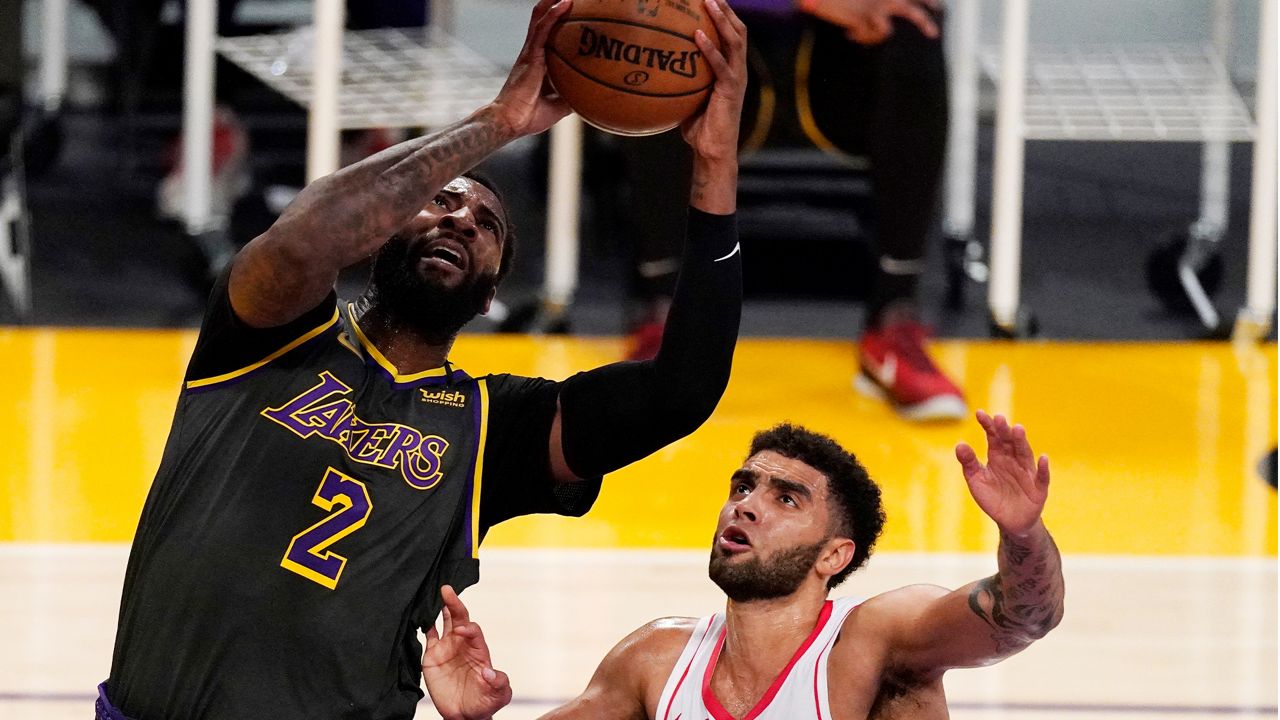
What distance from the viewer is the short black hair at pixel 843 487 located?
277 centimetres

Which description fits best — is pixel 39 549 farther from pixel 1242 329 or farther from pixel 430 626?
pixel 1242 329

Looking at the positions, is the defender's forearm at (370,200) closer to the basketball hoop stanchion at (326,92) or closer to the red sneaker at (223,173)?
the basketball hoop stanchion at (326,92)

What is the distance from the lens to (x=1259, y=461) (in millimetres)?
4941

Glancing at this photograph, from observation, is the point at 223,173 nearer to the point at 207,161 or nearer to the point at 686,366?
the point at 207,161

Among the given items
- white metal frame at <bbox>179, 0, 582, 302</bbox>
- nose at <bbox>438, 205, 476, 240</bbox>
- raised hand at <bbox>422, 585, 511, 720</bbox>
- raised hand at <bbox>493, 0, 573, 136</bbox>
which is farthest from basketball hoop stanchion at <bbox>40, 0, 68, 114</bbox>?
raised hand at <bbox>422, 585, 511, 720</bbox>

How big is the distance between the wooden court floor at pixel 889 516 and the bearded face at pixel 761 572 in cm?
83

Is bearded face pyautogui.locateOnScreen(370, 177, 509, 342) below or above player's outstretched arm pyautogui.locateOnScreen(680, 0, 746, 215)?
below

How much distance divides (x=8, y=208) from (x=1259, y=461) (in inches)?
178

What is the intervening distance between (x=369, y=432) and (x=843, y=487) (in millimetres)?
776

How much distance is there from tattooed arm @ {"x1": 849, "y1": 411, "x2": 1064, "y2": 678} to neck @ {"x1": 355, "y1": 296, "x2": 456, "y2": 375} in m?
0.79

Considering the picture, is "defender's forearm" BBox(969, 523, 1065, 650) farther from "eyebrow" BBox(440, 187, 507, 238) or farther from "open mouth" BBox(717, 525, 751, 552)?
"eyebrow" BBox(440, 187, 507, 238)

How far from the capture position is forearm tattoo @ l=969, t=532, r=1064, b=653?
238 cm

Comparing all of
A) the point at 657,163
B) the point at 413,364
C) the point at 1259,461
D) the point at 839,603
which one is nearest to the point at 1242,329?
the point at 1259,461

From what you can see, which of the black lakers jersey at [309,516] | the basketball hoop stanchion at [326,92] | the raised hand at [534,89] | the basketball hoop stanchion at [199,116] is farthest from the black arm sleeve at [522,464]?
the basketball hoop stanchion at [199,116]
